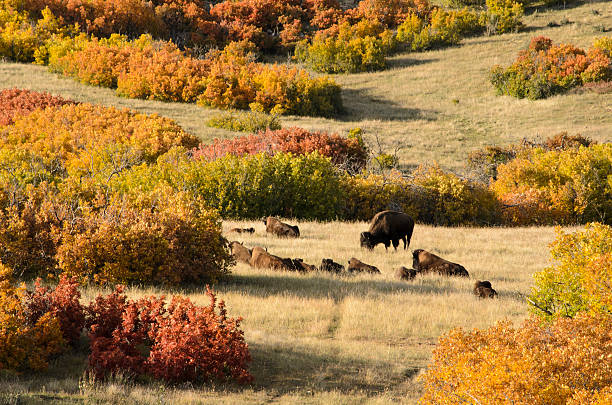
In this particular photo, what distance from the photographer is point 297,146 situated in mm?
27203

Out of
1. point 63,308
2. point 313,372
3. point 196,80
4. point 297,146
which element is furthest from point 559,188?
point 63,308

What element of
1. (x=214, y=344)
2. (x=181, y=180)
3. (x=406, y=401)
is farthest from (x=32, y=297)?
(x=181, y=180)

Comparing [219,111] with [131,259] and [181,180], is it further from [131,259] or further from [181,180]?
[131,259]

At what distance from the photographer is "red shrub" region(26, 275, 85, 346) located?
803cm

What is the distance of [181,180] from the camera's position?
18.9 metres

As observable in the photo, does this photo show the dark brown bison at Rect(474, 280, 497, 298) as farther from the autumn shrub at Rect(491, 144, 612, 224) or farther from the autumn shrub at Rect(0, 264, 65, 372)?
the autumn shrub at Rect(491, 144, 612, 224)

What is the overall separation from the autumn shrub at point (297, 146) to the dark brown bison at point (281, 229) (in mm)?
7609

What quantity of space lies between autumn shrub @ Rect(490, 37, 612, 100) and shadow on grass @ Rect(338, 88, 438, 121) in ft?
21.0

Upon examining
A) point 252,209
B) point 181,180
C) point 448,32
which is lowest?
point 252,209

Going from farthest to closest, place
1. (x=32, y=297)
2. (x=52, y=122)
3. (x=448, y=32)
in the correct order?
1. (x=448, y=32)
2. (x=52, y=122)
3. (x=32, y=297)

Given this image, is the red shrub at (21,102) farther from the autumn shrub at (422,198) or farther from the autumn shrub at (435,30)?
the autumn shrub at (435,30)

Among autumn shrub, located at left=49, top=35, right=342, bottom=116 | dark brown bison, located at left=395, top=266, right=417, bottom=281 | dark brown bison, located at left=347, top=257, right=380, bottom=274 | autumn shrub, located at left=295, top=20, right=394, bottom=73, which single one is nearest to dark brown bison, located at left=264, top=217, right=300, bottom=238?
dark brown bison, located at left=347, top=257, right=380, bottom=274

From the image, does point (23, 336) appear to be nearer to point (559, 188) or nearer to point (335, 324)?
point (335, 324)

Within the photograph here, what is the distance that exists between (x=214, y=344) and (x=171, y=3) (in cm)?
5056
